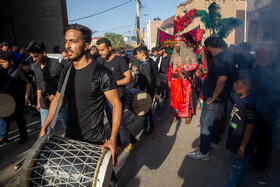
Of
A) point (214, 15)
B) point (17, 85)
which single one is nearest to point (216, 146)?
point (214, 15)

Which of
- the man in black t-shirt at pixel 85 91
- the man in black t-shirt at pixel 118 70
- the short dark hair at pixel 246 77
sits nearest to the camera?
the man in black t-shirt at pixel 85 91

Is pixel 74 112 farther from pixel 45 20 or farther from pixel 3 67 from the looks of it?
pixel 45 20

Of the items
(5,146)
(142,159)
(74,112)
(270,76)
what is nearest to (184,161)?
(142,159)

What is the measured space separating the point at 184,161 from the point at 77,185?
2011mm

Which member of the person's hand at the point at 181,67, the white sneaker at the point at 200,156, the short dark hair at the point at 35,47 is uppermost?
the short dark hair at the point at 35,47

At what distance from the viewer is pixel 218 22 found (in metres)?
4.44

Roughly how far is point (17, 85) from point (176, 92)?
10.8 ft

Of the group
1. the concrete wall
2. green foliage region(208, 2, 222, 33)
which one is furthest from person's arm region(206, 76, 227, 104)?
the concrete wall

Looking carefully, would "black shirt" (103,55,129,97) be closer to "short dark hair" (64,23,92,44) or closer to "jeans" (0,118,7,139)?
"short dark hair" (64,23,92,44)

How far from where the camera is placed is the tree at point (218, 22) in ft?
14.4

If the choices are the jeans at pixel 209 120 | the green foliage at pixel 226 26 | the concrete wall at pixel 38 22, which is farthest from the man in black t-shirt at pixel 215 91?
the concrete wall at pixel 38 22

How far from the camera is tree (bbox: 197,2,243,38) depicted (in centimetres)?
438

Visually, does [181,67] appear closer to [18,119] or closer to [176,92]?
[176,92]

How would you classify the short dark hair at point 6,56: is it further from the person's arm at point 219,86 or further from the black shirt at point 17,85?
the person's arm at point 219,86
